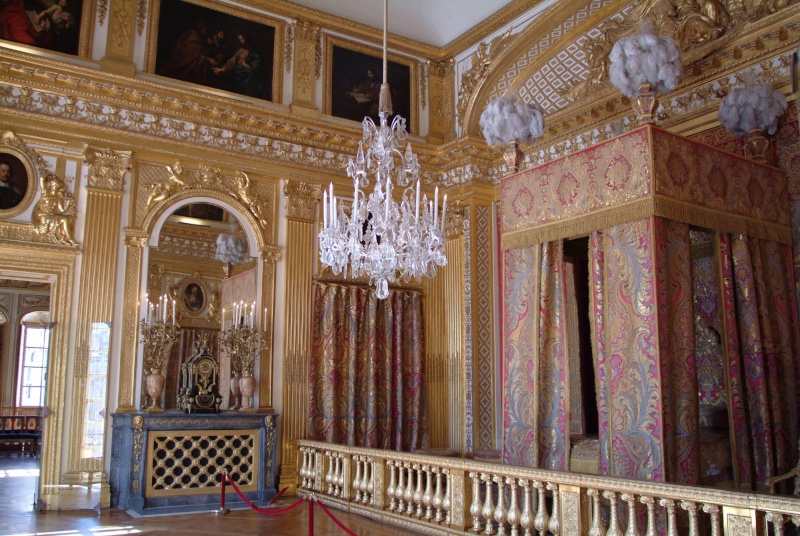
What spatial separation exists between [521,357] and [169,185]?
15.9 feet

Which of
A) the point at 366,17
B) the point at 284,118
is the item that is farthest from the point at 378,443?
the point at 366,17

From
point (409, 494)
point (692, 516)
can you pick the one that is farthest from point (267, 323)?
point (692, 516)

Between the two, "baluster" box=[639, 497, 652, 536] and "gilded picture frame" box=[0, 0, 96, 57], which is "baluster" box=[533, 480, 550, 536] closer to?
"baluster" box=[639, 497, 652, 536]

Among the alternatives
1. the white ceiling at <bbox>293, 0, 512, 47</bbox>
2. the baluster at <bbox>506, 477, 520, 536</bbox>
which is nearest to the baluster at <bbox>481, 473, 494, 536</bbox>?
the baluster at <bbox>506, 477, 520, 536</bbox>

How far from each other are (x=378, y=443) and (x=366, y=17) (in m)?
5.74

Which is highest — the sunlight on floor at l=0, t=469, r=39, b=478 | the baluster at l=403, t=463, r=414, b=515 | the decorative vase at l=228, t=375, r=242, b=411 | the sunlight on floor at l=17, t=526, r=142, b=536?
the decorative vase at l=228, t=375, r=242, b=411

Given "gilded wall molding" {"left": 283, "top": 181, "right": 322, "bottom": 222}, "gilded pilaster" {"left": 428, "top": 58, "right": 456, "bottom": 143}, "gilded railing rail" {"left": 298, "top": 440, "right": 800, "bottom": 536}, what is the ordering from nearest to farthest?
1. "gilded railing rail" {"left": 298, "top": 440, "right": 800, "bottom": 536}
2. "gilded wall molding" {"left": 283, "top": 181, "right": 322, "bottom": 222}
3. "gilded pilaster" {"left": 428, "top": 58, "right": 456, "bottom": 143}

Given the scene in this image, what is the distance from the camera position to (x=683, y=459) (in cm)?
486

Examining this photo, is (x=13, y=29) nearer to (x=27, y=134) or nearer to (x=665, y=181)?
(x=27, y=134)

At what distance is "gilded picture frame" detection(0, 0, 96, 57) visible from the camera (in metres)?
7.86

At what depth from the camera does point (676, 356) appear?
4969mm

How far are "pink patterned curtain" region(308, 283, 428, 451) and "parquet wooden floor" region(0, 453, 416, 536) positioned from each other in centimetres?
181

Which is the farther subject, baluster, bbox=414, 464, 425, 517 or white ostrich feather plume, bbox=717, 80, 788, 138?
white ostrich feather plume, bbox=717, 80, 788, 138

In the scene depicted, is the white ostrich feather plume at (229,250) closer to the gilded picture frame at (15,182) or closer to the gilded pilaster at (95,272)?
the gilded pilaster at (95,272)
